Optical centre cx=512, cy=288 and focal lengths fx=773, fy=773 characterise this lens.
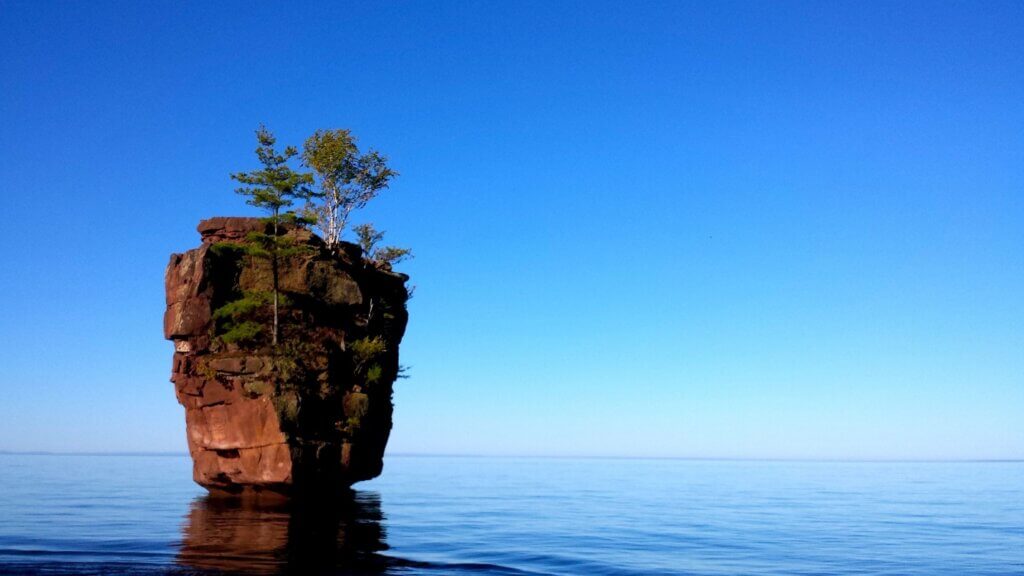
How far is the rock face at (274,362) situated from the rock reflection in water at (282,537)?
58.8 inches

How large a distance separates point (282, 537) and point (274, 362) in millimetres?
11627

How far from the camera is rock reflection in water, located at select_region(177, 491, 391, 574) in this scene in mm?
21719

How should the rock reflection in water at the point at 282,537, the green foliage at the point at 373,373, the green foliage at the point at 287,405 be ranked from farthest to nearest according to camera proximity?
the green foliage at the point at 373,373, the green foliage at the point at 287,405, the rock reflection in water at the point at 282,537

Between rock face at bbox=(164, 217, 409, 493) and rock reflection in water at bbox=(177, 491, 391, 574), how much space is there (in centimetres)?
149

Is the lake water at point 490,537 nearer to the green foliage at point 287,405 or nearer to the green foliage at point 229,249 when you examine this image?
the green foliage at point 287,405

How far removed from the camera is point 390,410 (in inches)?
1732

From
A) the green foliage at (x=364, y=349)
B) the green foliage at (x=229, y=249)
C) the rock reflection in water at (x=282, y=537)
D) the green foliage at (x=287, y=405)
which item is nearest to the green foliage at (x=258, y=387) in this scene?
the green foliage at (x=287, y=405)

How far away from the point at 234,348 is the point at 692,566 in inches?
945

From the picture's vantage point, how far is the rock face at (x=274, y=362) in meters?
36.5

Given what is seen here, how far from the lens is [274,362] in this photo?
3703cm

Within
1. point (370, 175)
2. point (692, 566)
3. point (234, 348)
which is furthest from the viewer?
point (370, 175)

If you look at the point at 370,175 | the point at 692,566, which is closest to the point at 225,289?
the point at 370,175

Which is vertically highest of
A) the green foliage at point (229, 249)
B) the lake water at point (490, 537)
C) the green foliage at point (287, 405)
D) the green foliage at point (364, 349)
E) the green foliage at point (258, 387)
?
the green foliage at point (229, 249)

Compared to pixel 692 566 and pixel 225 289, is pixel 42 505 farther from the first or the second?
pixel 692 566
